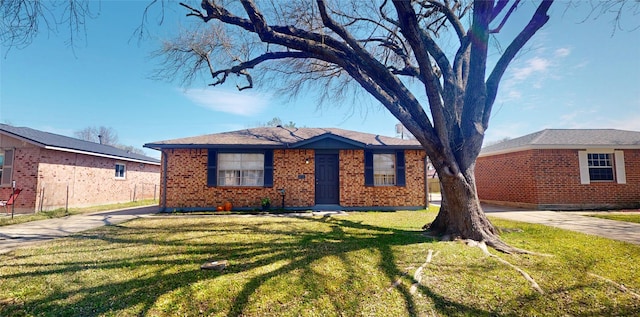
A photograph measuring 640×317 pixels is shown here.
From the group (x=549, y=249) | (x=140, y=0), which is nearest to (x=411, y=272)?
(x=549, y=249)

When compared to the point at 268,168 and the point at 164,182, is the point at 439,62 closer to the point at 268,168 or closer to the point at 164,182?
the point at 268,168

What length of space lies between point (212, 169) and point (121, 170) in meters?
8.35

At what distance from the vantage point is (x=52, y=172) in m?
10.7

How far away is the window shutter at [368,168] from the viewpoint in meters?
10.6

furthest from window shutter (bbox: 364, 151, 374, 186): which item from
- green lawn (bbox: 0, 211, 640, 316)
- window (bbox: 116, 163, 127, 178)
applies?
window (bbox: 116, 163, 127, 178)

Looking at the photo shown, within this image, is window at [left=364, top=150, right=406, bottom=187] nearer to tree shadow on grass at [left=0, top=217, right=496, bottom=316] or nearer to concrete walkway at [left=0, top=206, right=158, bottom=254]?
tree shadow on grass at [left=0, top=217, right=496, bottom=316]

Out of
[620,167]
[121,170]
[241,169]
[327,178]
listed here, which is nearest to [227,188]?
[241,169]

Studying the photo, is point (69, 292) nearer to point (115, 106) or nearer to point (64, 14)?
point (64, 14)

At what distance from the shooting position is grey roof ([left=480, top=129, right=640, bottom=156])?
10.8 m

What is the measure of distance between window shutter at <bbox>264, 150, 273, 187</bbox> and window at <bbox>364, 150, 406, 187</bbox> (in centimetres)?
382

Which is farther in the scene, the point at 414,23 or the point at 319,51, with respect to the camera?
the point at 319,51

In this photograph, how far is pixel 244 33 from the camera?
25.0 feet

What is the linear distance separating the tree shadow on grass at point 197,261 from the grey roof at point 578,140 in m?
9.17

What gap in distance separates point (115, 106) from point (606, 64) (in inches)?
1061
